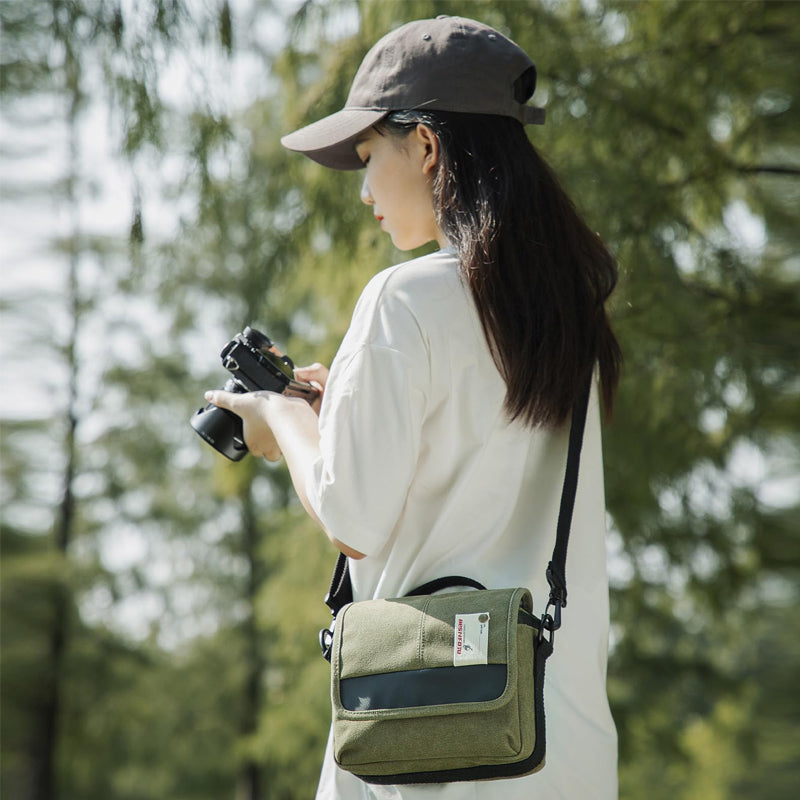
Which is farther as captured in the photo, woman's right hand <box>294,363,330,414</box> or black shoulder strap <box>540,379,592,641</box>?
woman's right hand <box>294,363,330,414</box>

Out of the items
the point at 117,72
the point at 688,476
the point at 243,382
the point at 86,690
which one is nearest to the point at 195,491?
the point at 86,690

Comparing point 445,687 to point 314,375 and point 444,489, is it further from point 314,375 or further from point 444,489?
point 314,375

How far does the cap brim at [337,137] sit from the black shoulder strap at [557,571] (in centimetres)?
49

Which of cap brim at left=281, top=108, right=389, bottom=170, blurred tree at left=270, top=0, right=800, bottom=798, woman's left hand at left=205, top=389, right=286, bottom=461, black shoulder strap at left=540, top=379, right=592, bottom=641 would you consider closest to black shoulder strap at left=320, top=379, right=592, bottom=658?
black shoulder strap at left=540, top=379, right=592, bottom=641

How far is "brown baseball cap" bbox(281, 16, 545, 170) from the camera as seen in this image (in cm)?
140

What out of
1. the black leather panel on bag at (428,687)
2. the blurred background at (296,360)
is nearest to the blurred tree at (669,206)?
the blurred background at (296,360)

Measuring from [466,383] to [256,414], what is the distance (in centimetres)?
33

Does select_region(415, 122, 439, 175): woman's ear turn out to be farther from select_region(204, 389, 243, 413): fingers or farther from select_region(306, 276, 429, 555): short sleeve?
select_region(204, 389, 243, 413): fingers

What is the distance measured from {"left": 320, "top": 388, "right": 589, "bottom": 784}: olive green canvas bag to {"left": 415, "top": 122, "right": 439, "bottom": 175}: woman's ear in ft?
1.88

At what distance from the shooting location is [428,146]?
1416mm

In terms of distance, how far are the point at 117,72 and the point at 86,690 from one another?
8347mm

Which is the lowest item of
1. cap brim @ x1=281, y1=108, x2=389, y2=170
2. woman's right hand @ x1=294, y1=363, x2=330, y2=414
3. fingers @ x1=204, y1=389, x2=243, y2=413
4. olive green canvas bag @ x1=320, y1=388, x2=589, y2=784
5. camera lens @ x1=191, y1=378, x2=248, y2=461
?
olive green canvas bag @ x1=320, y1=388, x2=589, y2=784

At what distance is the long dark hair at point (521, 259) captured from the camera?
1.31 metres

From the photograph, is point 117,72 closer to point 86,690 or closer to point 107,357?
point 107,357
